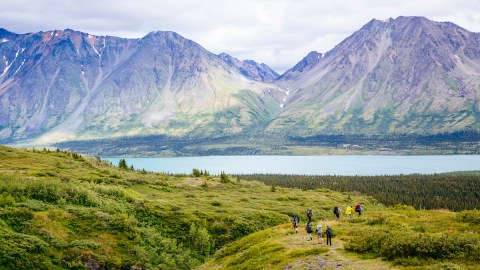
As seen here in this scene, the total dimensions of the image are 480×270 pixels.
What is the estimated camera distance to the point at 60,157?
136 m

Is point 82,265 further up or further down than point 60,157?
further down

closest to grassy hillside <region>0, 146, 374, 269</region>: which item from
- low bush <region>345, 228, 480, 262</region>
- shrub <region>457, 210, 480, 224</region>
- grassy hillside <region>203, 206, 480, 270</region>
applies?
grassy hillside <region>203, 206, 480, 270</region>

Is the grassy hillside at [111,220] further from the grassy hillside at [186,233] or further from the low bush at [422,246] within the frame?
the low bush at [422,246]

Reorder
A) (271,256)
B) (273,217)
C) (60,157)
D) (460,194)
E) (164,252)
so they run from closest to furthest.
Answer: (271,256), (164,252), (273,217), (60,157), (460,194)

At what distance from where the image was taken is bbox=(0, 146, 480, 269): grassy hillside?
4472 cm

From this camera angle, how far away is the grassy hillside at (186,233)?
44.7 metres

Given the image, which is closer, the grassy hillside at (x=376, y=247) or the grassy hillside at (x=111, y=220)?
the grassy hillside at (x=376, y=247)

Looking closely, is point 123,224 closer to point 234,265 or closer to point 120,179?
point 234,265

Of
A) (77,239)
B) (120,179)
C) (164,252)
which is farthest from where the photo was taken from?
(120,179)

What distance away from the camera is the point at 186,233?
3150 inches

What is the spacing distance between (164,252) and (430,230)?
37.9m

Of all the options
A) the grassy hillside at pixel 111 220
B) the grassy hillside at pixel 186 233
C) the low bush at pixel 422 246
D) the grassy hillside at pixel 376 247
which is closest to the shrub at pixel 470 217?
the grassy hillside at pixel 376 247

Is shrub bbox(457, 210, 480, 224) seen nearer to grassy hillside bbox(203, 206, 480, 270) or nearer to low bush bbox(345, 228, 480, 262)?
grassy hillside bbox(203, 206, 480, 270)

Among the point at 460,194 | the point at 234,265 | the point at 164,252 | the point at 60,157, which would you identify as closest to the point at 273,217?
the point at 164,252
